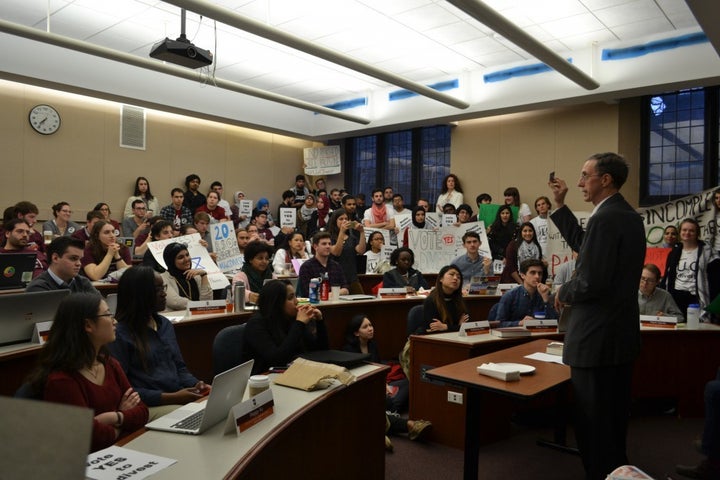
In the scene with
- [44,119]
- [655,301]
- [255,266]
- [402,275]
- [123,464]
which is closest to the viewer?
[123,464]

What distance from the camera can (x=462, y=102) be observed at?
801 centimetres

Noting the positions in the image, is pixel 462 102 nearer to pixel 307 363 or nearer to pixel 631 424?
pixel 631 424

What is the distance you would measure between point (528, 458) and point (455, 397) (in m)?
0.59

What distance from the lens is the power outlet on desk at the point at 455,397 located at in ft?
11.4

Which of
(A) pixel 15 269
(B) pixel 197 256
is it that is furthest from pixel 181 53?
(A) pixel 15 269

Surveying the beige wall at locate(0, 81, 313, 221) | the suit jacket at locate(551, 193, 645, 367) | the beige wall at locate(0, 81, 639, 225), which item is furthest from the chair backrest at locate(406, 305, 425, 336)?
the beige wall at locate(0, 81, 313, 221)

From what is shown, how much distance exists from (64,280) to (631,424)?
4167 mm

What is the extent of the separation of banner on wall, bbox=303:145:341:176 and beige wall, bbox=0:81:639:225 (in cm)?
123

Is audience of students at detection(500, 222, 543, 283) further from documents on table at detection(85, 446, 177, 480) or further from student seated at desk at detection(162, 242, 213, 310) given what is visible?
documents on table at detection(85, 446, 177, 480)

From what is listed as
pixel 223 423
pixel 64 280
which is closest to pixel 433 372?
pixel 223 423

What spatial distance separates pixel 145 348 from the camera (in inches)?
104

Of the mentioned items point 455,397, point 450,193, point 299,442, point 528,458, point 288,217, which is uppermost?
point 450,193

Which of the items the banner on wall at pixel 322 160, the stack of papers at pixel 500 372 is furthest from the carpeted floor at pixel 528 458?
the banner on wall at pixel 322 160

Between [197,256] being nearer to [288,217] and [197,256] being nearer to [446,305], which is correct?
[446,305]
